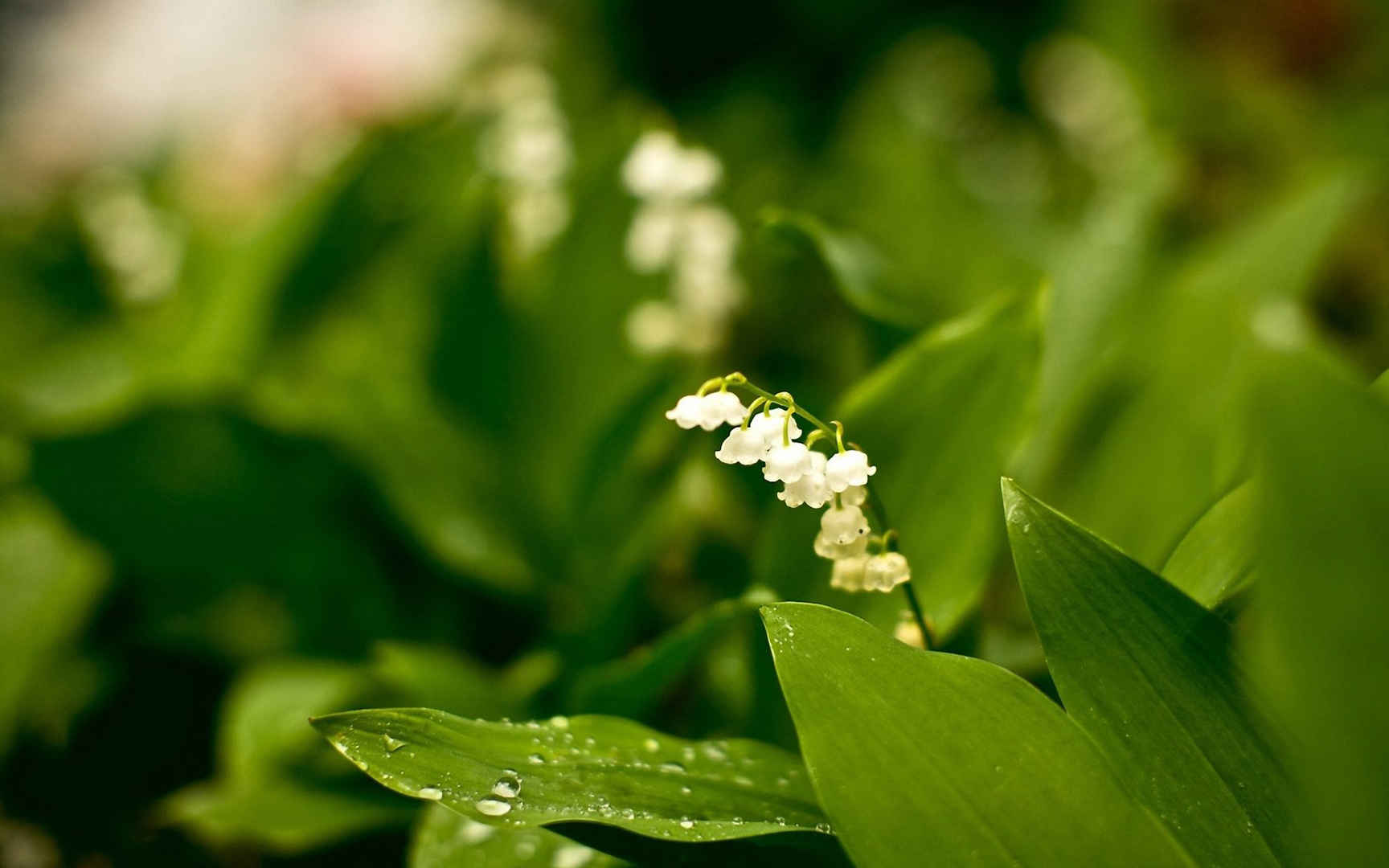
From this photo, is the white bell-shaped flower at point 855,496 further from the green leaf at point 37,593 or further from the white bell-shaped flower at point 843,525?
the green leaf at point 37,593

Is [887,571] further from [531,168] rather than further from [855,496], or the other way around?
[531,168]

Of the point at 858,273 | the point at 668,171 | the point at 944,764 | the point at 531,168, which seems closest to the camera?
the point at 944,764

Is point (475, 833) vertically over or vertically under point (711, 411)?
under

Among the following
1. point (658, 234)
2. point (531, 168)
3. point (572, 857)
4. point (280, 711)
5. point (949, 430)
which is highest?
point (531, 168)

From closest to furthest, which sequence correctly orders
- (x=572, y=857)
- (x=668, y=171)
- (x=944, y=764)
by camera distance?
(x=944, y=764) < (x=572, y=857) < (x=668, y=171)

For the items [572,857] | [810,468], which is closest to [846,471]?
[810,468]

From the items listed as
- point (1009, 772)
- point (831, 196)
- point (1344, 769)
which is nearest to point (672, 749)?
point (1009, 772)

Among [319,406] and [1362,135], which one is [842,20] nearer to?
[1362,135]
